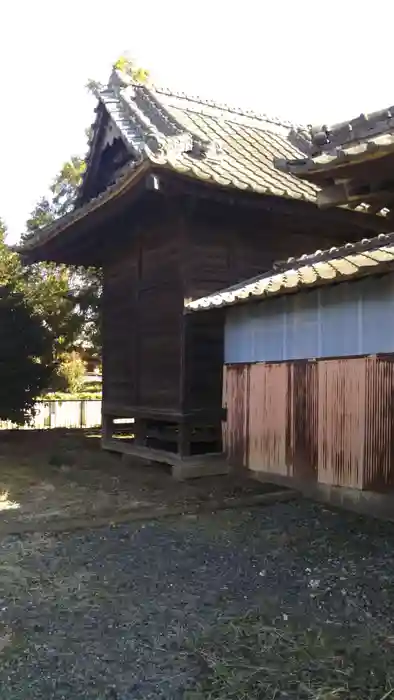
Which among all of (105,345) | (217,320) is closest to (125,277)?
(105,345)

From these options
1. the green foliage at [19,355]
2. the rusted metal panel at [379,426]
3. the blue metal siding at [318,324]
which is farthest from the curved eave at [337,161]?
the green foliage at [19,355]

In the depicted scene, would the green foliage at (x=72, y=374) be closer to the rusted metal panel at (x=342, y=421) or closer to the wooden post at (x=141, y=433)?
the wooden post at (x=141, y=433)

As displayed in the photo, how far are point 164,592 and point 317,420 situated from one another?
9.69ft

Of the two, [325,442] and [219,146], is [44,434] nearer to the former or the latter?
[219,146]

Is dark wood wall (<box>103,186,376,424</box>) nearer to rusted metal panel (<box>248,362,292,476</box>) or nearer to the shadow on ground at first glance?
the shadow on ground

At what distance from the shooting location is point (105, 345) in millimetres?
11617

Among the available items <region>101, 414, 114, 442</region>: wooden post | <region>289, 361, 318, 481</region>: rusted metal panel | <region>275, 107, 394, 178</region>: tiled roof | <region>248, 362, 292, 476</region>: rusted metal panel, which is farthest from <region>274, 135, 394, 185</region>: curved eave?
<region>101, 414, 114, 442</region>: wooden post

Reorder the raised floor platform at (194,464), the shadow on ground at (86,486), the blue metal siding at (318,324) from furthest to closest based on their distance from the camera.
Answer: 1. the raised floor platform at (194,464)
2. the shadow on ground at (86,486)
3. the blue metal siding at (318,324)

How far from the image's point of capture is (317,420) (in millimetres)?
6758

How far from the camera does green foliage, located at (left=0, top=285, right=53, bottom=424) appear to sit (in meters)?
12.4

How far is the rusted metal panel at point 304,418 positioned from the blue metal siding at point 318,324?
203mm

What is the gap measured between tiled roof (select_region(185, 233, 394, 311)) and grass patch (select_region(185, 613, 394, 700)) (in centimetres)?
334

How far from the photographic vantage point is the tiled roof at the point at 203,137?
8172 mm

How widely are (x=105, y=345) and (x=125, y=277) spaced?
4.93 feet
